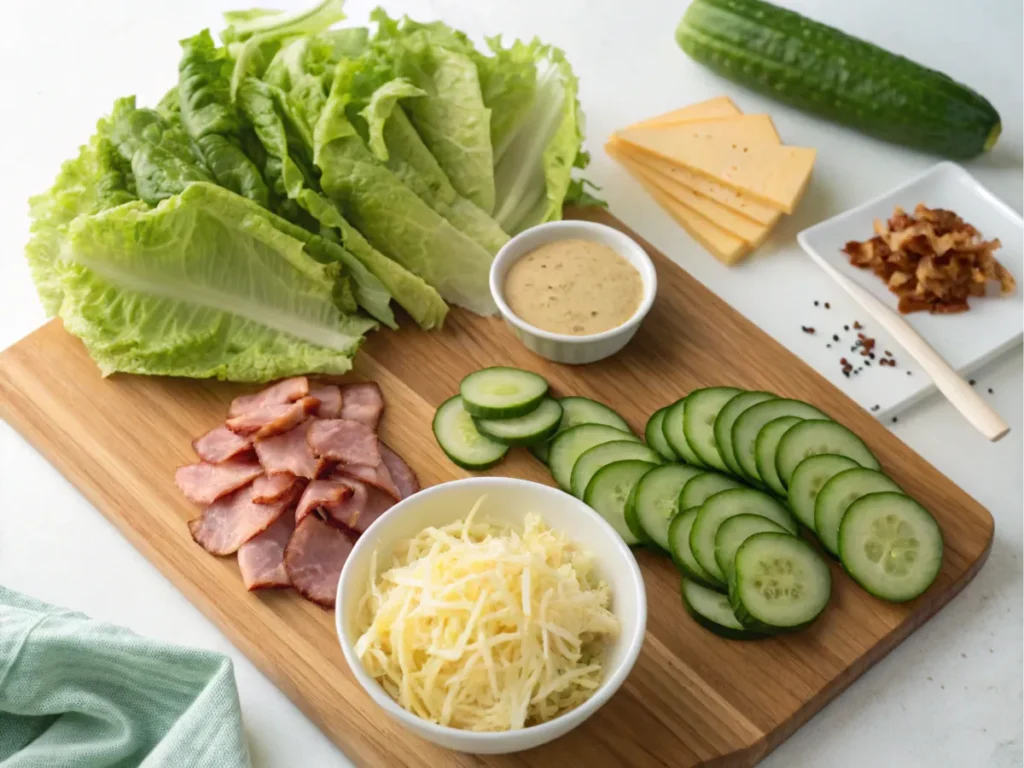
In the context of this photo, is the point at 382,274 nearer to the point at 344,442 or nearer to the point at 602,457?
the point at 344,442

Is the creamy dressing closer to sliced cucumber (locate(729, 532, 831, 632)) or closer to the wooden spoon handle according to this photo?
the wooden spoon handle

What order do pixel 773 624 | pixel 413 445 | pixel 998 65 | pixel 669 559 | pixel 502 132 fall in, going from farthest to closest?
pixel 998 65
pixel 502 132
pixel 413 445
pixel 669 559
pixel 773 624

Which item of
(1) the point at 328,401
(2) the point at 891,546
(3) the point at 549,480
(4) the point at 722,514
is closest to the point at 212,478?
(1) the point at 328,401

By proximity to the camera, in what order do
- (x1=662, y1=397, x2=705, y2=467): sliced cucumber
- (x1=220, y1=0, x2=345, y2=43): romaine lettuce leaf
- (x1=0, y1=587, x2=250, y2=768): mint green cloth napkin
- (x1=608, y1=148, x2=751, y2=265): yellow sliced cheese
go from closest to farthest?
(x1=0, y1=587, x2=250, y2=768): mint green cloth napkin < (x1=662, y1=397, x2=705, y2=467): sliced cucumber < (x1=220, y1=0, x2=345, y2=43): romaine lettuce leaf < (x1=608, y1=148, x2=751, y2=265): yellow sliced cheese

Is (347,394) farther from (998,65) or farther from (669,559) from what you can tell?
(998,65)

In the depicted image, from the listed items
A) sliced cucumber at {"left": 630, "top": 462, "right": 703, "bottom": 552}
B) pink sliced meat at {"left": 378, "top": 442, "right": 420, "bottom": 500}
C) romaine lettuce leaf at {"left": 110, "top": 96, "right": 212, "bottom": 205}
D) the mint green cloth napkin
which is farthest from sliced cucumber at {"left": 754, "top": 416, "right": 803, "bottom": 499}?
romaine lettuce leaf at {"left": 110, "top": 96, "right": 212, "bottom": 205}

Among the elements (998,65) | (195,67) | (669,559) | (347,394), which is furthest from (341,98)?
(998,65)
